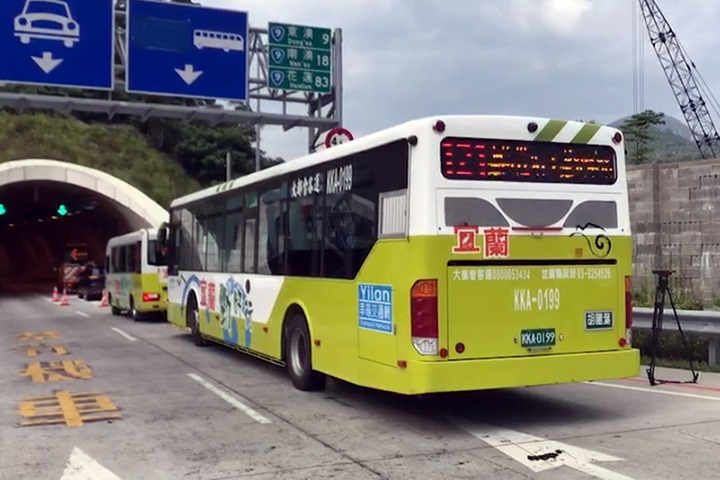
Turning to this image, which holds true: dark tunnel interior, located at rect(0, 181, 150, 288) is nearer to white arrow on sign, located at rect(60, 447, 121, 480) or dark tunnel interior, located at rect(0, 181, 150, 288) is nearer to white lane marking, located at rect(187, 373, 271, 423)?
white lane marking, located at rect(187, 373, 271, 423)

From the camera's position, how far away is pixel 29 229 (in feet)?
209

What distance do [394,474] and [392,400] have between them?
3.32m

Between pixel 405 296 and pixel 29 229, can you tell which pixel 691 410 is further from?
pixel 29 229

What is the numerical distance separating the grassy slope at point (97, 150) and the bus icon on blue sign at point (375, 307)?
4005 cm

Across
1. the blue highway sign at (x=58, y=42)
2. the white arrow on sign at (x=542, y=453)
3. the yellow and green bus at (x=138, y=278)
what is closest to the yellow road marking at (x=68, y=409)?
the white arrow on sign at (x=542, y=453)

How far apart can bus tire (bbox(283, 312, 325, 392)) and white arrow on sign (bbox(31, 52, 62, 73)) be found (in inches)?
404

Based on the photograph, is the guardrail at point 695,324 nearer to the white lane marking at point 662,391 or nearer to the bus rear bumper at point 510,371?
the white lane marking at point 662,391

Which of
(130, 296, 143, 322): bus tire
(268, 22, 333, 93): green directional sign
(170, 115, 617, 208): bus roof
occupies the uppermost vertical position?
(268, 22, 333, 93): green directional sign

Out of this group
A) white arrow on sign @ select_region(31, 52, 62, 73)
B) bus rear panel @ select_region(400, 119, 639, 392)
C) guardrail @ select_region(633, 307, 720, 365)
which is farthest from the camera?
white arrow on sign @ select_region(31, 52, 62, 73)

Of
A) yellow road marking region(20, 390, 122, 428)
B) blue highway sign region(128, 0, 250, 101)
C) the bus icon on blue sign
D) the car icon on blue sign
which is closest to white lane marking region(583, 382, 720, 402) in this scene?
the bus icon on blue sign

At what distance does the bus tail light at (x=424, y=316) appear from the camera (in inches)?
299

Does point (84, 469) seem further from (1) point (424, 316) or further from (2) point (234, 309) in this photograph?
(2) point (234, 309)

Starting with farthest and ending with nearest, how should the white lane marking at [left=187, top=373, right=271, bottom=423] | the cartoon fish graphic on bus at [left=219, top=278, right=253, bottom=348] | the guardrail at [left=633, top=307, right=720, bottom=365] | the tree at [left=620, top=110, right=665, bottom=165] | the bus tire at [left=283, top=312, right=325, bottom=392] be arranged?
1. the tree at [left=620, top=110, right=665, bottom=165]
2. the cartoon fish graphic on bus at [left=219, top=278, right=253, bottom=348]
3. the guardrail at [left=633, top=307, right=720, bottom=365]
4. the bus tire at [left=283, top=312, right=325, bottom=392]
5. the white lane marking at [left=187, top=373, right=271, bottom=423]

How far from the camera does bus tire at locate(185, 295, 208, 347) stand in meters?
15.6
